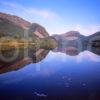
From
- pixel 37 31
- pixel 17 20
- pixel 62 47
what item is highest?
pixel 17 20

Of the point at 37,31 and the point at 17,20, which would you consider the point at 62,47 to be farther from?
the point at 17,20

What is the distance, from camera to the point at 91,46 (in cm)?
252

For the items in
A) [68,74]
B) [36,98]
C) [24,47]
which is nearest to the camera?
[36,98]

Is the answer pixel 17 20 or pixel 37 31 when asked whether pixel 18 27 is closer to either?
pixel 17 20

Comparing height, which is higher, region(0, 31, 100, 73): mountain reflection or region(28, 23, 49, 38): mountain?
region(28, 23, 49, 38): mountain

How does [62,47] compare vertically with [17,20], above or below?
below

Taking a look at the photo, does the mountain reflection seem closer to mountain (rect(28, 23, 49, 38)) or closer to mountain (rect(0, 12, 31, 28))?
mountain (rect(28, 23, 49, 38))

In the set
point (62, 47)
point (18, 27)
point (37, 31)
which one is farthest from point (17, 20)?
point (62, 47)

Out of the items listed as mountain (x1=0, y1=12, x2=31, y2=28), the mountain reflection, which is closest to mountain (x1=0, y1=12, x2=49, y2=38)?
mountain (x1=0, y1=12, x2=31, y2=28)

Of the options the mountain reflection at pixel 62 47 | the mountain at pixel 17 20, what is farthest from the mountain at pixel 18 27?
the mountain reflection at pixel 62 47

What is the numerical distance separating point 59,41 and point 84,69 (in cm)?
46

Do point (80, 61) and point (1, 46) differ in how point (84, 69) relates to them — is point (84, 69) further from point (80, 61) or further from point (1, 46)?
point (1, 46)

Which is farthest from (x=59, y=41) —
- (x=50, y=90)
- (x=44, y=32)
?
(x=50, y=90)

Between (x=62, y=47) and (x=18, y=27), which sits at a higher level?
(x=18, y=27)
